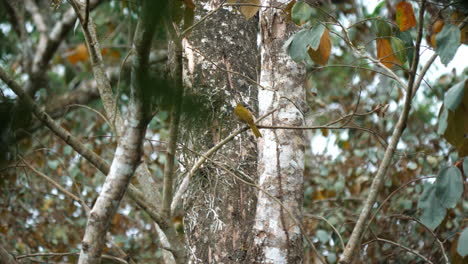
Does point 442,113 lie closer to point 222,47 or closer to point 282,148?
point 282,148

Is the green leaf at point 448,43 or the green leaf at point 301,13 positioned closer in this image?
the green leaf at point 448,43

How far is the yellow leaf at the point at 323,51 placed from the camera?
6.63 feet

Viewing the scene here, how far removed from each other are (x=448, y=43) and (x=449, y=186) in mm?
448

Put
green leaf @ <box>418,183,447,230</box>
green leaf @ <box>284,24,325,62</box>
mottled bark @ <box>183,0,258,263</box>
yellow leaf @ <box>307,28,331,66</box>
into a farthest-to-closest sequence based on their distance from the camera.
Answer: mottled bark @ <box>183,0,258,263</box> < yellow leaf @ <box>307,28,331,66</box> < green leaf @ <box>284,24,325,62</box> < green leaf @ <box>418,183,447,230</box>

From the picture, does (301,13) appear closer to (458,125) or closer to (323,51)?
(323,51)

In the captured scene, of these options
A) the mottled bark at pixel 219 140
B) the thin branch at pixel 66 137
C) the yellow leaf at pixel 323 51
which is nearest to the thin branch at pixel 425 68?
the yellow leaf at pixel 323 51

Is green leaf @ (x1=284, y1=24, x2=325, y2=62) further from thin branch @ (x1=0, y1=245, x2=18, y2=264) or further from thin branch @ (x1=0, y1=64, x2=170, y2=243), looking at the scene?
thin branch @ (x1=0, y1=245, x2=18, y2=264)

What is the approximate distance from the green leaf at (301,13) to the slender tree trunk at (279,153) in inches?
10.4

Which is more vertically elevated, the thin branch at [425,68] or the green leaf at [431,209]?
the thin branch at [425,68]

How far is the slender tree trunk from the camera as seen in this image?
6.33ft

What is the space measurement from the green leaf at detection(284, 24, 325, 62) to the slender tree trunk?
153 millimetres

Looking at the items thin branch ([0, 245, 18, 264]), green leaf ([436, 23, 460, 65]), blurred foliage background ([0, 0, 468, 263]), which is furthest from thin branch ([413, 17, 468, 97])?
blurred foliage background ([0, 0, 468, 263])

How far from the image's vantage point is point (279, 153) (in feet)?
6.80

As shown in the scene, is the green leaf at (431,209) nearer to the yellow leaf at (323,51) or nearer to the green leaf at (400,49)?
the green leaf at (400,49)
